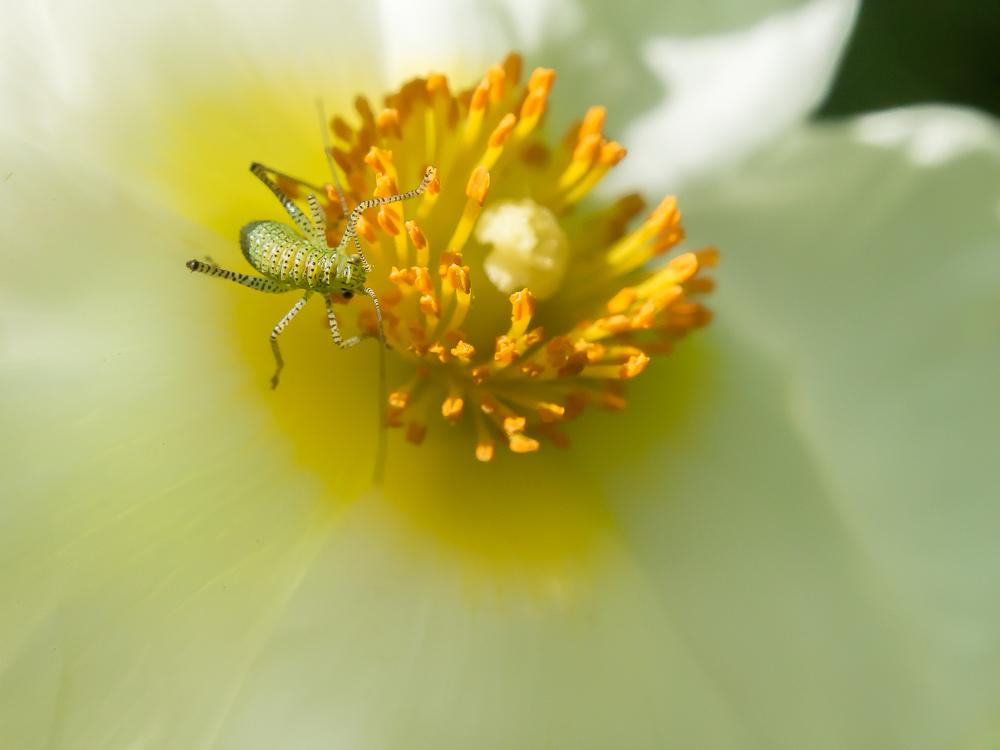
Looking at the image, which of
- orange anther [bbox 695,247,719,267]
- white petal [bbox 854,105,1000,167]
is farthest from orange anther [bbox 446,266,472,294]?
white petal [bbox 854,105,1000,167]

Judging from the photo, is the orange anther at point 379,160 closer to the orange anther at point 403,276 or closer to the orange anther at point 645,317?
the orange anther at point 403,276

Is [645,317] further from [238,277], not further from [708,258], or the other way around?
[238,277]

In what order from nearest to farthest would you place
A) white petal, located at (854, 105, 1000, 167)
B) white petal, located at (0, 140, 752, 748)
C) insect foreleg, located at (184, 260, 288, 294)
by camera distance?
white petal, located at (0, 140, 752, 748) → insect foreleg, located at (184, 260, 288, 294) → white petal, located at (854, 105, 1000, 167)

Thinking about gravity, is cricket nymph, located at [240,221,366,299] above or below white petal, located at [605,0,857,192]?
below

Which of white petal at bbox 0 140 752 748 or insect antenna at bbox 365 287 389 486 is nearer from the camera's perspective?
white petal at bbox 0 140 752 748

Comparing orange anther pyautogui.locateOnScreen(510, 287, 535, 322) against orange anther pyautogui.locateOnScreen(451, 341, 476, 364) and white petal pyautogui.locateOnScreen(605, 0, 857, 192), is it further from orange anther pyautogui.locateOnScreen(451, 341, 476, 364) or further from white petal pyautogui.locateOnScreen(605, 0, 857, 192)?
white petal pyautogui.locateOnScreen(605, 0, 857, 192)

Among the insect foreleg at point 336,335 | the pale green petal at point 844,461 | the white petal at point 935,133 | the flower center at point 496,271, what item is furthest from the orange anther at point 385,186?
the white petal at point 935,133

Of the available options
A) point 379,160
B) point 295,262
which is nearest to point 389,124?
point 379,160
